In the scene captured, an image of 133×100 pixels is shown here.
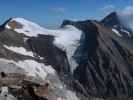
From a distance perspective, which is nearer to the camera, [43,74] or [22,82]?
[22,82]

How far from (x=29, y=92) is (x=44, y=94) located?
185cm

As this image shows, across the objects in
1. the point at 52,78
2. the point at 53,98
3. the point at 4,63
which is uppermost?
the point at 53,98

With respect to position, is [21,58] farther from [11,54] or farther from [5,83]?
[5,83]

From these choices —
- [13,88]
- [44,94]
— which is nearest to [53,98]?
[44,94]

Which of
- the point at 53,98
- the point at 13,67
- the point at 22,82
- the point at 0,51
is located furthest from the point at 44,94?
the point at 0,51

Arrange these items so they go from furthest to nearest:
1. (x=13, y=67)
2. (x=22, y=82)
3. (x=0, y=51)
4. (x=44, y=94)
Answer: (x=0, y=51) < (x=13, y=67) < (x=22, y=82) < (x=44, y=94)

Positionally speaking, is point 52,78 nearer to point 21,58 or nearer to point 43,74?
point 43,74

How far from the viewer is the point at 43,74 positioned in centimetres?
19050

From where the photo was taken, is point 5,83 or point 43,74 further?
point 43,74

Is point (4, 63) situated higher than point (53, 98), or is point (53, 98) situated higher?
point (53, 98)

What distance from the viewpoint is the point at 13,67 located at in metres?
160

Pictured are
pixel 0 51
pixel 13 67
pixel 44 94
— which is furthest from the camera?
pixel 0 51

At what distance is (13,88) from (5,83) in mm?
5792

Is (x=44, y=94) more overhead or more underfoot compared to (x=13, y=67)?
more overhead
